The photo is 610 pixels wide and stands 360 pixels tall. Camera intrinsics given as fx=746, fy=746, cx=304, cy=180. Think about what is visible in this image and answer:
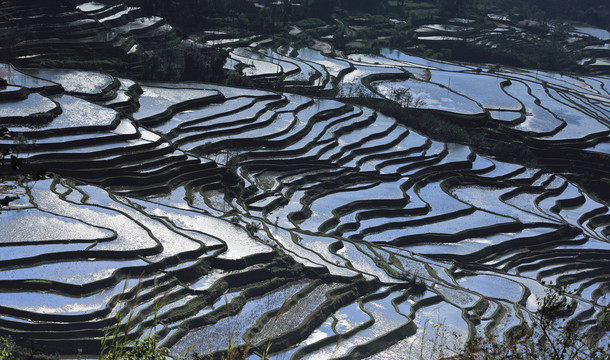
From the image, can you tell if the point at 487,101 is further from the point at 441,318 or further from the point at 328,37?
the point at 441,318

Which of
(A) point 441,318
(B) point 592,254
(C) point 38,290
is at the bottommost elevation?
(B) point 592,254

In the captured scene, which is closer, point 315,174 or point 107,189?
point 107,189

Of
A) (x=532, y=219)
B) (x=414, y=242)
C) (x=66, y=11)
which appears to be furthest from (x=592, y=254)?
(x=66, y=11)

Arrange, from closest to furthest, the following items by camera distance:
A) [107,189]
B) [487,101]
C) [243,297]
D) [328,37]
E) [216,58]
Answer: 1. [243,297]
2. [107,189]
3. [216,58]
4. [487,101]
5. [328,37]

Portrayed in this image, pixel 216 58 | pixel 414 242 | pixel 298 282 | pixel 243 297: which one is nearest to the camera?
pixel 243 297

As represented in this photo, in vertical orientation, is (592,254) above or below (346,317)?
below

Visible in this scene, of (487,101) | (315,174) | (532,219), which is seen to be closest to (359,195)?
(315,174)
